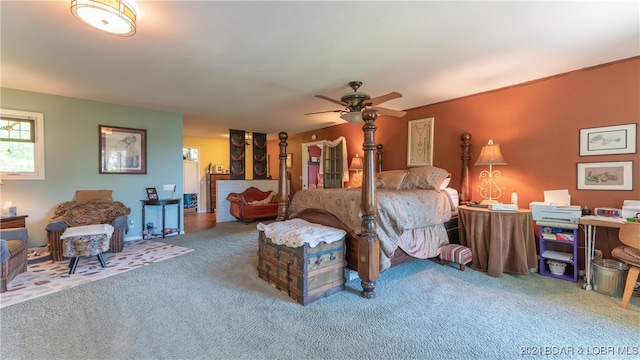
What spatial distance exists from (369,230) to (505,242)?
1.79m

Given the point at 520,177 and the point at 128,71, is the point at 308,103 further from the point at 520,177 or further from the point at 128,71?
the point at 520,177

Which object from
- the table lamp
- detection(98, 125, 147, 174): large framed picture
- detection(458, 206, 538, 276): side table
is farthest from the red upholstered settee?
detection(458, 206, 538, 276): side table

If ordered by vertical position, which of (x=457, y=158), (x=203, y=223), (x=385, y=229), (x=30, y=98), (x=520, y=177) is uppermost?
(x=30, y=98)

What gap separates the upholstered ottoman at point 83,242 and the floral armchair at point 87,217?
61 centimetres

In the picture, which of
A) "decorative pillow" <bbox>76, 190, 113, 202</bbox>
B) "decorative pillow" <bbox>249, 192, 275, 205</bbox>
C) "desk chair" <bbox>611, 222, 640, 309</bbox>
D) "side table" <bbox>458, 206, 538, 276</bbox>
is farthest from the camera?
"decorative pillow" <bbox>249, 192, 275, 205</bbox>

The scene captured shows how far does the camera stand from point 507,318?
2105 mm

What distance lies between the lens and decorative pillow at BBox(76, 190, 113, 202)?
4218 mm

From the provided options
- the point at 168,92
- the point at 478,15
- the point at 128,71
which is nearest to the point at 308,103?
the point at 168,92

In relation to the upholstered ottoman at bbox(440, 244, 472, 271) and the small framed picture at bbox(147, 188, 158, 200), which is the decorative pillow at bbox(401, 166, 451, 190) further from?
the small framed picture at bbox(147, 188, 158, 200)

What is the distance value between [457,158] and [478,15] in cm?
259

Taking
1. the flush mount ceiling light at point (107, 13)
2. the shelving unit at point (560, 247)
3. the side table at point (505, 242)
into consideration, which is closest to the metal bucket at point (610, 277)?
the shelving unit at point (560, 247)

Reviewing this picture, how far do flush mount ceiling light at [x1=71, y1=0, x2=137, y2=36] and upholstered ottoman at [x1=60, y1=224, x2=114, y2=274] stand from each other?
2492 mm

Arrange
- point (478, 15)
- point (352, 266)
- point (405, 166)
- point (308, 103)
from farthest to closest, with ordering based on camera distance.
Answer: point (405, 166), point (308, 103), point (352, 266), point (478, 15)

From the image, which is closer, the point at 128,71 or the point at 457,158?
the point at 128,71
